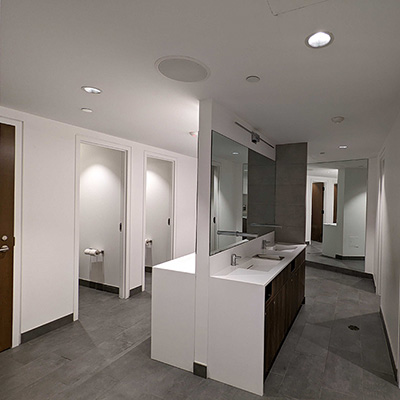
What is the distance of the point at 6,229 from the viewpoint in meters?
2.69

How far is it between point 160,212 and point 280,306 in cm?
321

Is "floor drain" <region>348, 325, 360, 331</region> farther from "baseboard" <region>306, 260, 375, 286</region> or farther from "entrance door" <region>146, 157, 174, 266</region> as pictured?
"entrance door" <region>146, 157, 174, 266</region>

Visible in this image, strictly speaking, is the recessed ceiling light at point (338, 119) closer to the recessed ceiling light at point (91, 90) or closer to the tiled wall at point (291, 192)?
the tiled wall at point (291, 192)

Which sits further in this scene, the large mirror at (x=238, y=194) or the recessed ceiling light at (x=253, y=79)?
the large mirror at (x=238, y=194)

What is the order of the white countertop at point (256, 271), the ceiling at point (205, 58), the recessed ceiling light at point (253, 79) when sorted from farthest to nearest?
the white countertop at point (256, 271) → the recessed ceiling light at point (253, 79) → the ceiling at point (205, 58)

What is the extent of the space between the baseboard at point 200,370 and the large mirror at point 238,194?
941 mm

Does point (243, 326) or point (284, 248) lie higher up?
point (284, 248)

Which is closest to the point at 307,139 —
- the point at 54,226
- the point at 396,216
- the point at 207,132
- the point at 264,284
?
the point at 396,216

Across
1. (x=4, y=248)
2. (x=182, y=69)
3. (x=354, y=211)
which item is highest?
(x=182, y=69)

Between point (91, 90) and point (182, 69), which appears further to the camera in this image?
point (91, 90)

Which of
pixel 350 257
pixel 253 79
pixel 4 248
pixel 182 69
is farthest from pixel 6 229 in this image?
pixel 350 257

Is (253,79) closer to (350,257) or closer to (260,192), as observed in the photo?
(260,192)

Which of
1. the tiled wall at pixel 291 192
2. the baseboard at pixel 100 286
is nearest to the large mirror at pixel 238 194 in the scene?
the tiled wall at pixel 291 192

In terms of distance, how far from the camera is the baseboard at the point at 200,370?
92.5 inches
